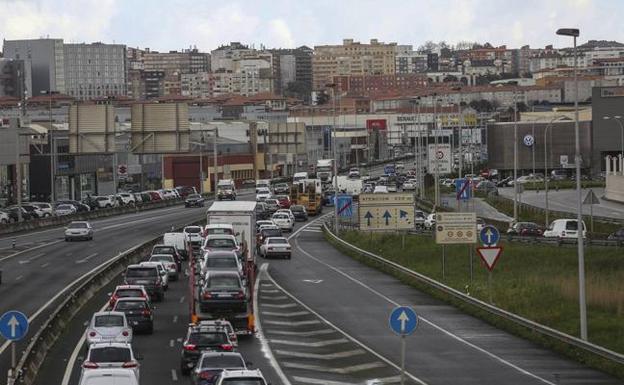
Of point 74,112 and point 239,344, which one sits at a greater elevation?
point 74,112

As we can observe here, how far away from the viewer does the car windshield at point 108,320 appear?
34.5 metres

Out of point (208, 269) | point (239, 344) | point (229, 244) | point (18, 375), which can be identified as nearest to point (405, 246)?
point (229, 244)

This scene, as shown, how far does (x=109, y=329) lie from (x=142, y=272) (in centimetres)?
1451

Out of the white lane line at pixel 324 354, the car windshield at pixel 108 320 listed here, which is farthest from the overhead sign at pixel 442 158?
the car windshield at pixel 108 320

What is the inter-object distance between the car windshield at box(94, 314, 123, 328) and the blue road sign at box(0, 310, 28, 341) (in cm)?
828

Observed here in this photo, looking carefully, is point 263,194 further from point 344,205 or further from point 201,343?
point 201,343

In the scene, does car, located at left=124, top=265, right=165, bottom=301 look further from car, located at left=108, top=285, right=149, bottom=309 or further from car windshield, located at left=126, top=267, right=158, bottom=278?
car, located at left=108, top=285, right=149, bottom=309

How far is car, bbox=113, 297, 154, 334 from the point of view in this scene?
127 ft

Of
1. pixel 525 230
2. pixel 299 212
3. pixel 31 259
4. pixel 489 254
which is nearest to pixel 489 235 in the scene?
pixel 489 254

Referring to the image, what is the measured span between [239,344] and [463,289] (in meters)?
13.6

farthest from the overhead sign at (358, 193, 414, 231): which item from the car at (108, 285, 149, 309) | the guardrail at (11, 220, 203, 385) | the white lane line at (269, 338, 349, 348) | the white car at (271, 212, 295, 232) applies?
the white lane line at (269, 338, 349, 348)

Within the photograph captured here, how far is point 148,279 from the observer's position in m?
48.3

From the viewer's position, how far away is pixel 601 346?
1346 inches

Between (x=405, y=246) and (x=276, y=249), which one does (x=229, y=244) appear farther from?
(x=405, y=246)
